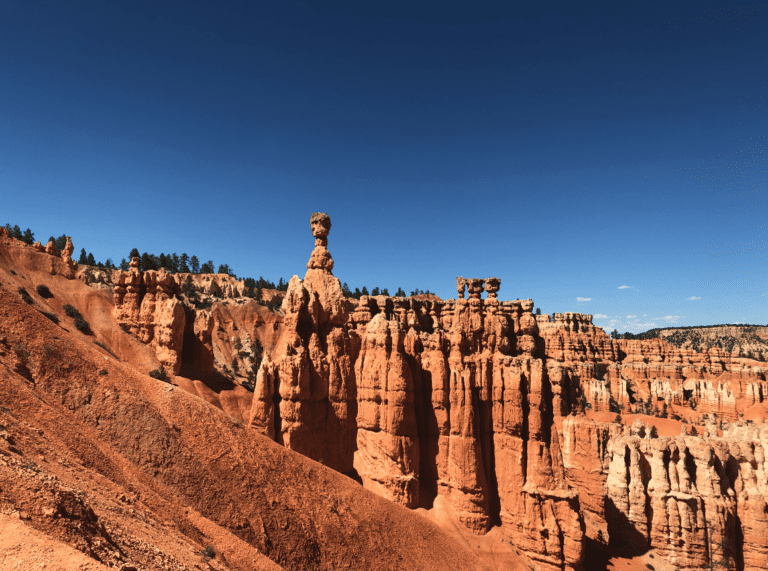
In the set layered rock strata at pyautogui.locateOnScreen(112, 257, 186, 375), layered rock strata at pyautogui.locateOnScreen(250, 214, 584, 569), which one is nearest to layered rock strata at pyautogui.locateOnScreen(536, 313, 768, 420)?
layered rock strata at pyautogui.locateOnScreen(250, 214, 584, 569)

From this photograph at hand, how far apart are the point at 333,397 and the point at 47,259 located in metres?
40.9

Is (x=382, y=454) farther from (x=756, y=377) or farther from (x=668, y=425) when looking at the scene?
(x=756, y=377)

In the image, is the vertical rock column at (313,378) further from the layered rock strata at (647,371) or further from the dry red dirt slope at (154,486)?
the layered rock strata at (647,371)

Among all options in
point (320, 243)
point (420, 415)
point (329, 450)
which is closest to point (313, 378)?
point (329, 450)

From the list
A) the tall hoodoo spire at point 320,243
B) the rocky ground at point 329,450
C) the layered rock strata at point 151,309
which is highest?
the tall hoodoo spire at point 320,243

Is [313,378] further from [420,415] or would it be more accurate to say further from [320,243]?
[320,243]

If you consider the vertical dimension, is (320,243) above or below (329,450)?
above

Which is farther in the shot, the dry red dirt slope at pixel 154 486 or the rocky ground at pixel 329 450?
the rocky ground at pixel 329 450

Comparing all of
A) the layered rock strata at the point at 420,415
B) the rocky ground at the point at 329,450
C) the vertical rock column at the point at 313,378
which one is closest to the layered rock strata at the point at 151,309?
the rocky ground at the point at 329,450

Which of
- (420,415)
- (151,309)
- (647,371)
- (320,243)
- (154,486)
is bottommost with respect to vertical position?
(154,486)

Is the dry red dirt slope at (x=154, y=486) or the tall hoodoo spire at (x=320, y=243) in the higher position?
the tall hoodoo spire at (x=320, y=243)

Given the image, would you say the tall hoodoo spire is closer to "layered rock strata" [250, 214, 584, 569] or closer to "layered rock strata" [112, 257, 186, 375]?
"layered rock strata" [250, 214, 584, 569]

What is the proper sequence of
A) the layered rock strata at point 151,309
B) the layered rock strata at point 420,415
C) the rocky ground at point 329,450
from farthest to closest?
the layered rock strata at point 151,309
the layered rock strata at point 420,415
the rocky ground at point 329,450

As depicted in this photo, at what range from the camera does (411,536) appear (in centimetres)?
2191
